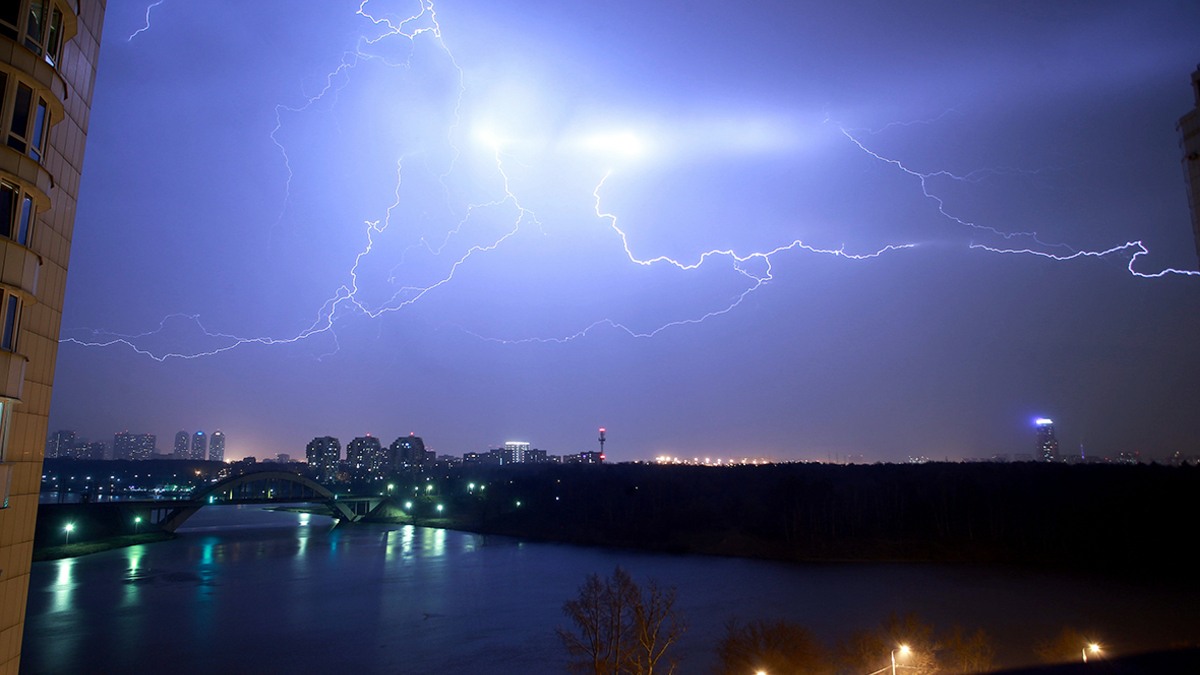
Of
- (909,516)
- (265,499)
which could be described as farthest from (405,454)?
(909,516)

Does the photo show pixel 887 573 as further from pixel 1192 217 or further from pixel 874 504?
pixel 1192 217

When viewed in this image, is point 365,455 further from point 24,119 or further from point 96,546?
point 24,119

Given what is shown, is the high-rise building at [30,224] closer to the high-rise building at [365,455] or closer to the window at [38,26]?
the window at [38,26]

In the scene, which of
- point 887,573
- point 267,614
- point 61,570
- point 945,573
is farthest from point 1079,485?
point 61,570

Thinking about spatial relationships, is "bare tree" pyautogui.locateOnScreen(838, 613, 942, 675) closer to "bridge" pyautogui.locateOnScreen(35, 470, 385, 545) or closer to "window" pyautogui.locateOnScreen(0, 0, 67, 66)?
"window" pyautogui.locateOnScreen(0, 0, 67, 66)

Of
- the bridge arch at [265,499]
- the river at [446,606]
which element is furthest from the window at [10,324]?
the bridge arch at [265,499]

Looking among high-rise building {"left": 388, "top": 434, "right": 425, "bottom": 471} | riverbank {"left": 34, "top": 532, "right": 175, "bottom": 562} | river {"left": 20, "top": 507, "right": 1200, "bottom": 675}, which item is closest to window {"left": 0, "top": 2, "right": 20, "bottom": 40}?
river {"left": 20, "top": 507, "right": 1200, "bottom": 675}
